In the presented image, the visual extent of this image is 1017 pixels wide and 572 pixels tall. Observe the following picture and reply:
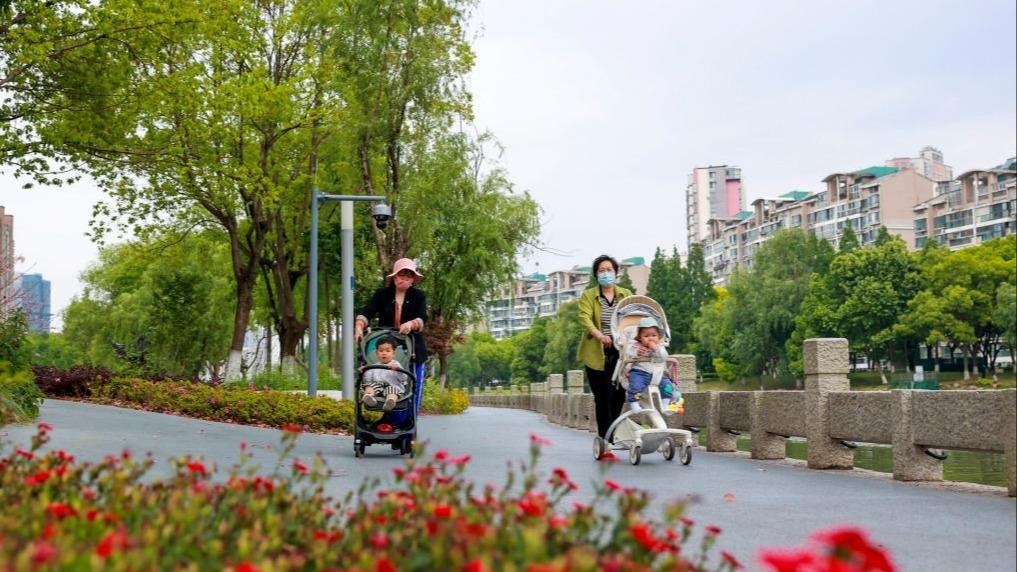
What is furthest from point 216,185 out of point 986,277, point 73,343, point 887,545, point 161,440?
point 986,277

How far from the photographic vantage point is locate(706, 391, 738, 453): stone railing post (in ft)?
48.4

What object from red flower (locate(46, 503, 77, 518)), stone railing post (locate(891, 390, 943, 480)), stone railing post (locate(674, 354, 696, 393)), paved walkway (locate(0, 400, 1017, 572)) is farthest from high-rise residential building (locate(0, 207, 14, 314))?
red flower (locate(46, 503, 77, 518))

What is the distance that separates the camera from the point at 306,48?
3378cm

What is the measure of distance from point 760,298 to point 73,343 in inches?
2015

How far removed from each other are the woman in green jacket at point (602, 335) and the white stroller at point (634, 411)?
0.15m

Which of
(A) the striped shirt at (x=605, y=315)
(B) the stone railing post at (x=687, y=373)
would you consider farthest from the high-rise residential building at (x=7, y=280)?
(A) the striped shirt at (x=605, y=315)

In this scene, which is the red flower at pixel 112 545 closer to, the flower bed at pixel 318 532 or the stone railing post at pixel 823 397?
the flower bed at pixel 318 532

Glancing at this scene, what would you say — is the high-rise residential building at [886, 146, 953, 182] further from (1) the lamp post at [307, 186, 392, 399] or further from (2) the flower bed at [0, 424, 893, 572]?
(2) the flower bed at [0, 424, 893, 572]

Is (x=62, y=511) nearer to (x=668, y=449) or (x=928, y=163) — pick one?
(x=668, y=449)

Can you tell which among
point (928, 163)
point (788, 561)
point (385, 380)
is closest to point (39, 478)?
point (788, 561)

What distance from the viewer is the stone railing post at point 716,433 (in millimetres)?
14758

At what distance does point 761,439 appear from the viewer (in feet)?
43.7

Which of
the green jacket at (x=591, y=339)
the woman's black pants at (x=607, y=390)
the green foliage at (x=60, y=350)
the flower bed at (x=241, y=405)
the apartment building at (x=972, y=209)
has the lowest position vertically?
the flower bed at (x=241, y=405)

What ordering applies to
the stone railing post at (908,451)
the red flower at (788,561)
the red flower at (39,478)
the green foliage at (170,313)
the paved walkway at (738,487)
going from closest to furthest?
the red flower at (788,561)
the red flower at (39,478)
the paved walkway at (738,487)
the stone railing post at (908,451)
the green foliage at (170,313)
